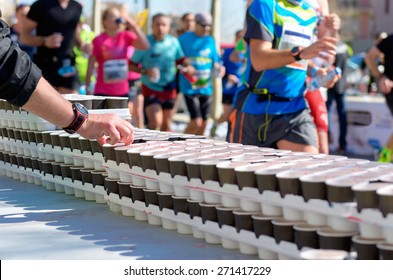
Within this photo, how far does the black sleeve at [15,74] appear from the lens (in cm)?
265

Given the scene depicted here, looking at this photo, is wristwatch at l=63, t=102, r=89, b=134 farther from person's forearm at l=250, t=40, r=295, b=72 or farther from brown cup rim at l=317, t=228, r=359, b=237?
person's forearm at l=250, t=40, r=295, b=72

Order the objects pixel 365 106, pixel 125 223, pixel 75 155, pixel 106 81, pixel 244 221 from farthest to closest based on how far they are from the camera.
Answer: pixel 365 106, pixel 106 81, pixel 75 155, pixel 125 223, pixel 244 221

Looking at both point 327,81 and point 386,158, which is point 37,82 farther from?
point 386,158

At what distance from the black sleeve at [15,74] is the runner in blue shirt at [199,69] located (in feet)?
28.1

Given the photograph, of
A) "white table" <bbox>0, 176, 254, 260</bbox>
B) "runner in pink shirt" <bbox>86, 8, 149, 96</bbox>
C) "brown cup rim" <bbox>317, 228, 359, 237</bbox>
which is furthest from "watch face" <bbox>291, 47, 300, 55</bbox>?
"runner in pink shirt" <bbox>86, 8, 149, 96</bbox>

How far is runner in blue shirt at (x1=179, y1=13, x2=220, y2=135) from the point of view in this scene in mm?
11414

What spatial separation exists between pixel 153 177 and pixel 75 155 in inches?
32.2

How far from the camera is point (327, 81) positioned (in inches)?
205

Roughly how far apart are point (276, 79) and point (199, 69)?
21.8ft

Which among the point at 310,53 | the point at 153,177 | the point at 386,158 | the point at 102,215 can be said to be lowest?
the point at 386,158

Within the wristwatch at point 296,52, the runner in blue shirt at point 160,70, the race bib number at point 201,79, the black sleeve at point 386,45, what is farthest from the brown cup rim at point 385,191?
the race bib number at point 201,79

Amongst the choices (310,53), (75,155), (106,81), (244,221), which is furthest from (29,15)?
(244,221)

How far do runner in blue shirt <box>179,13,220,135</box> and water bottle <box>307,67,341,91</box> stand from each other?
6.07 metres

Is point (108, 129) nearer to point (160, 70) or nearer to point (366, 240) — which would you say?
point (366, 240)
